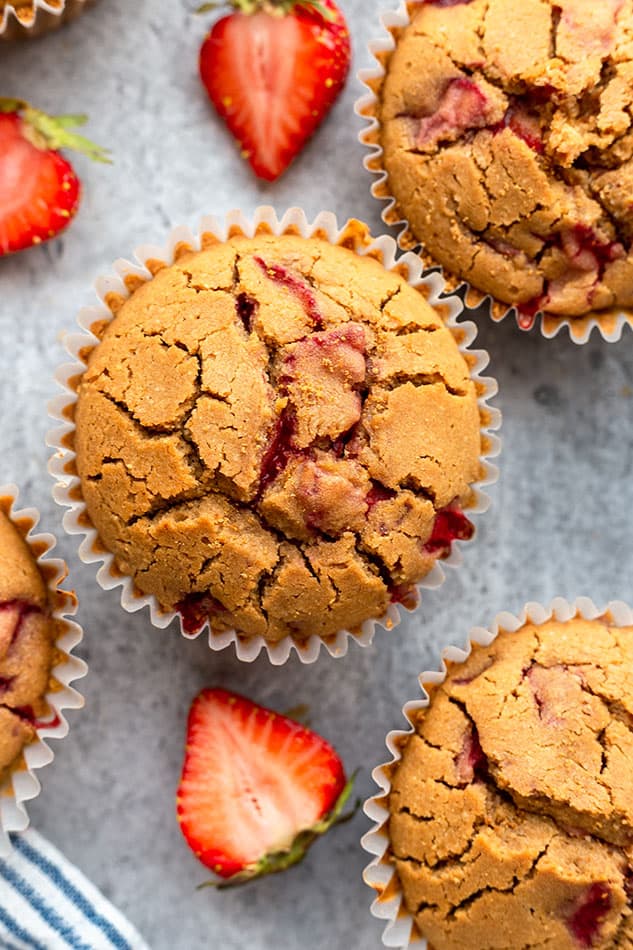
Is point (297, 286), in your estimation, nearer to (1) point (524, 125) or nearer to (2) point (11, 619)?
(1) point (524, 125)

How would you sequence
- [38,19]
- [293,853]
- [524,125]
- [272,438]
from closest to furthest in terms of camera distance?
[272,438] → [524,125] → [293,853] → [38,19]

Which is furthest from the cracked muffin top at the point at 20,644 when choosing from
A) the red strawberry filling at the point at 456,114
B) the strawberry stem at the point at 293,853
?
the red strawberry filling at the point at 456,114

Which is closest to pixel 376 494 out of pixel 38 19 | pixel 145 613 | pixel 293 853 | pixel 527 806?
pixel 527 806

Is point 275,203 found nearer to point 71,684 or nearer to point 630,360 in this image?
point 630,360

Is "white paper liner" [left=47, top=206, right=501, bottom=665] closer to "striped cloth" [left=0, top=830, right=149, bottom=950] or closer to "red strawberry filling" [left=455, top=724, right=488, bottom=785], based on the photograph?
"red strawberry filling" [left=455, top=724, right=488, bottom=785]

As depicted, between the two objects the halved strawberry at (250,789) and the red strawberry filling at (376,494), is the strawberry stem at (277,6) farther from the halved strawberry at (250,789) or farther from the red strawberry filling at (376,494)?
the halved strawberry at (250,789)

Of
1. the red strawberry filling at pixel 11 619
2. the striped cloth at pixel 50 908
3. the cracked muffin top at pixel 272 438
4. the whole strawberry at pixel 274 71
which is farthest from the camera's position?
the whole strawberry at pixel 274 71
